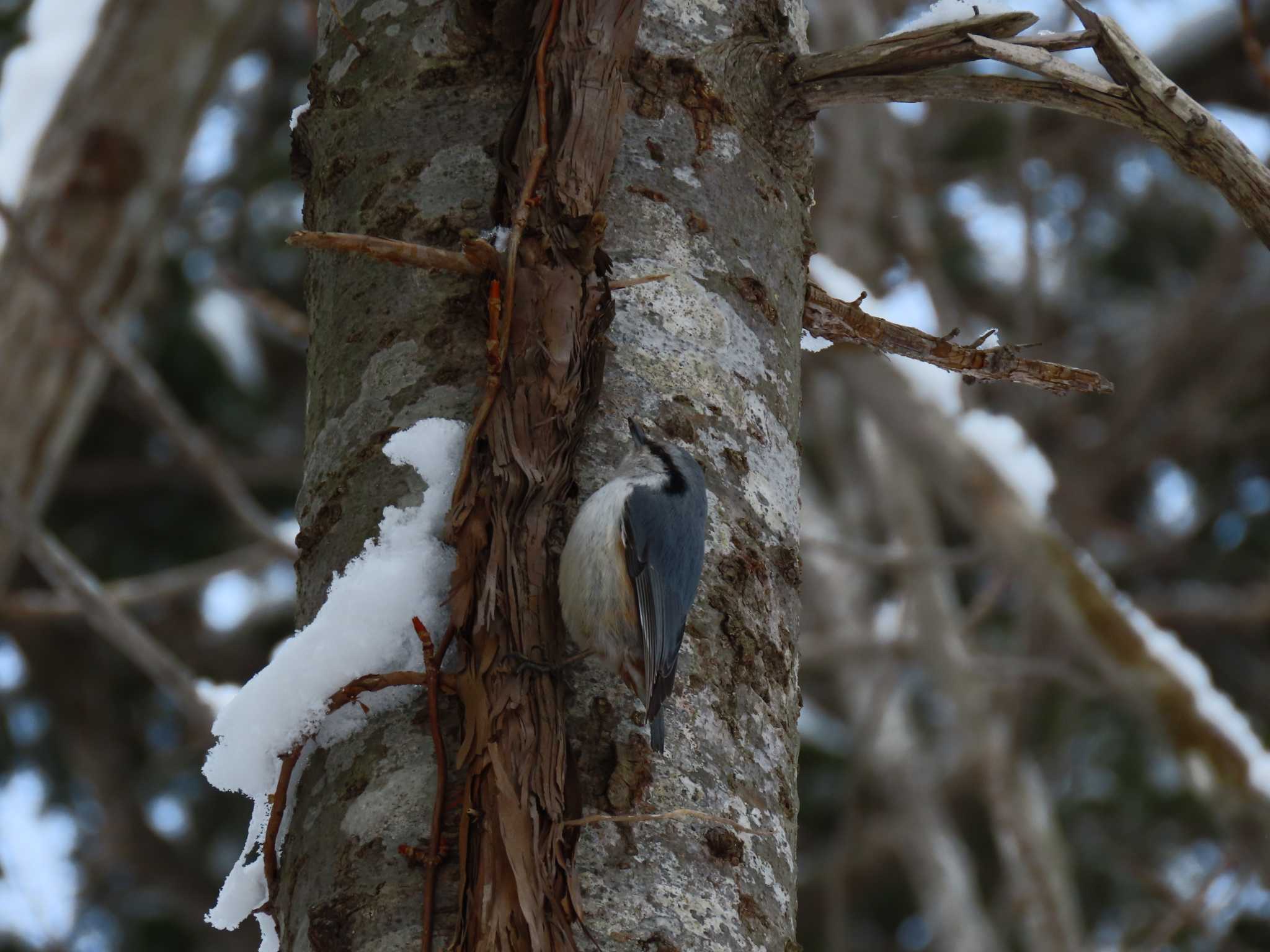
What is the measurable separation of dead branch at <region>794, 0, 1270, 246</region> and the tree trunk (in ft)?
0.36

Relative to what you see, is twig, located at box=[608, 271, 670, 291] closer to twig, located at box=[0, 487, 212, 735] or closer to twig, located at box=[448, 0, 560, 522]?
twig, located at box=[448, 0, 560, 522]

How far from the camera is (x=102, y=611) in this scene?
3.15m

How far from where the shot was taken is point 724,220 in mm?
1563

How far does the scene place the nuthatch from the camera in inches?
52.1

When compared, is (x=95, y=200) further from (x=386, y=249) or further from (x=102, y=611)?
(x=386, y=249)

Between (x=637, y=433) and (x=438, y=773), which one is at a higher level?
(x=637, y=433)

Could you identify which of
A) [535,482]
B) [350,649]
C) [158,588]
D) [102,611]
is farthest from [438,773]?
[158,588]

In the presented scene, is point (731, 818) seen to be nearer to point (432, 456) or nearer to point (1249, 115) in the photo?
point (432, 456)

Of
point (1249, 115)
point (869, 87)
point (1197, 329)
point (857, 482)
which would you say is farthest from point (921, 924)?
point (869, 87)

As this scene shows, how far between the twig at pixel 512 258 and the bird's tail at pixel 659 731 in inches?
10.0

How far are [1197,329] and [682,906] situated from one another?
677cm

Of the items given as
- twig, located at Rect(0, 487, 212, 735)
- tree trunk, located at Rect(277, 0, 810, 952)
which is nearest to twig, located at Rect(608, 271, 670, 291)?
tree trunk, located at Rect(277, 0, 810, 952)

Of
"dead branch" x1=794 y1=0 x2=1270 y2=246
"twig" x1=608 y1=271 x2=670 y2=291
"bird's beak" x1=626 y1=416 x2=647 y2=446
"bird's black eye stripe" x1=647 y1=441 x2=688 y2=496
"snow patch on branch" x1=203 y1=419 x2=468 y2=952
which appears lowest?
"snow patch on branch" x1=203 y1=419 x2=468 y2=952

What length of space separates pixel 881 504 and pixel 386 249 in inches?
202
